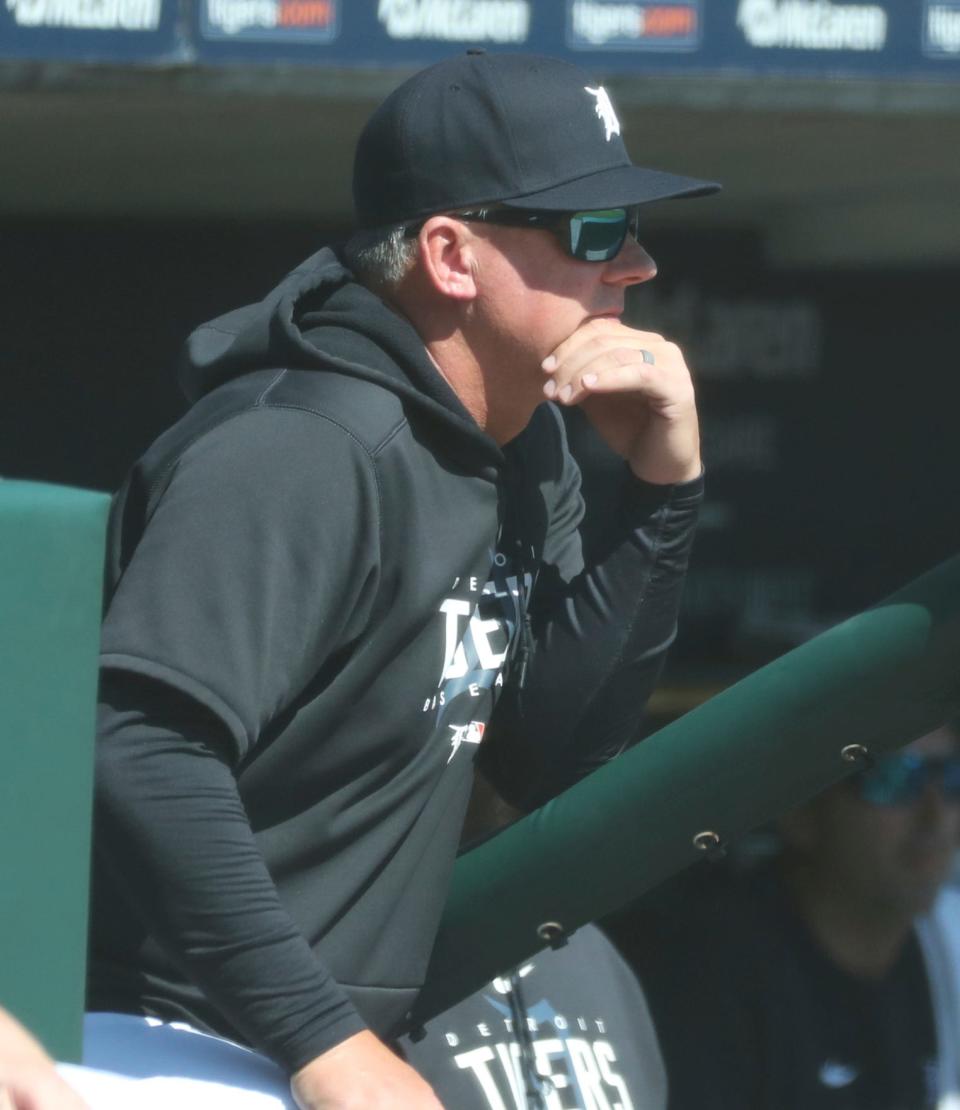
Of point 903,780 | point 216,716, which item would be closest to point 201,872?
point 216,716

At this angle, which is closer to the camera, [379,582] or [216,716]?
[216,716]

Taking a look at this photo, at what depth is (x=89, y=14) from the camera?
8.28ft

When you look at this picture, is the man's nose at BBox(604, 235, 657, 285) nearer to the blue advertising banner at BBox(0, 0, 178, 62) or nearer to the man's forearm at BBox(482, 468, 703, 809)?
the man's forearm at BBox(482, 468, 703, 809)

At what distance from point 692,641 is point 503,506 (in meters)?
2.74

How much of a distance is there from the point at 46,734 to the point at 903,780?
2.35 m

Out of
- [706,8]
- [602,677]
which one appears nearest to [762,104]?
[706,8]

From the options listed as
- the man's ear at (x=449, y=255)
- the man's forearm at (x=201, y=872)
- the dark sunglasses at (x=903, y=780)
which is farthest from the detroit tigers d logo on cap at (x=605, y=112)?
the dark sunglasses at (x=903, y=780)

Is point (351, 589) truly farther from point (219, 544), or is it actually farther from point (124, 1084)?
point (124, 1084)

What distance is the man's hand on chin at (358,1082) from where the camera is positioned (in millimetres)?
1242

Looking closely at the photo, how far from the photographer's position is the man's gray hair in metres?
1.52

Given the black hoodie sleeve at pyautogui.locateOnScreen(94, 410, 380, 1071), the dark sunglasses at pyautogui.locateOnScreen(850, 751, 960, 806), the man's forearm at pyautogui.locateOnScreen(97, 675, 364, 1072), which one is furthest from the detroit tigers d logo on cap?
the dark sunglasses at pyautogui.locateOnScreen(850, 751, 960, 806)

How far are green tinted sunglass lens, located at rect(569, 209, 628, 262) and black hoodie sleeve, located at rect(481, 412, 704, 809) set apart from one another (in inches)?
8.8

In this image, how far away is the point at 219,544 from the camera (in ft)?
4.13

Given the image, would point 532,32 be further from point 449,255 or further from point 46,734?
point 46,734
